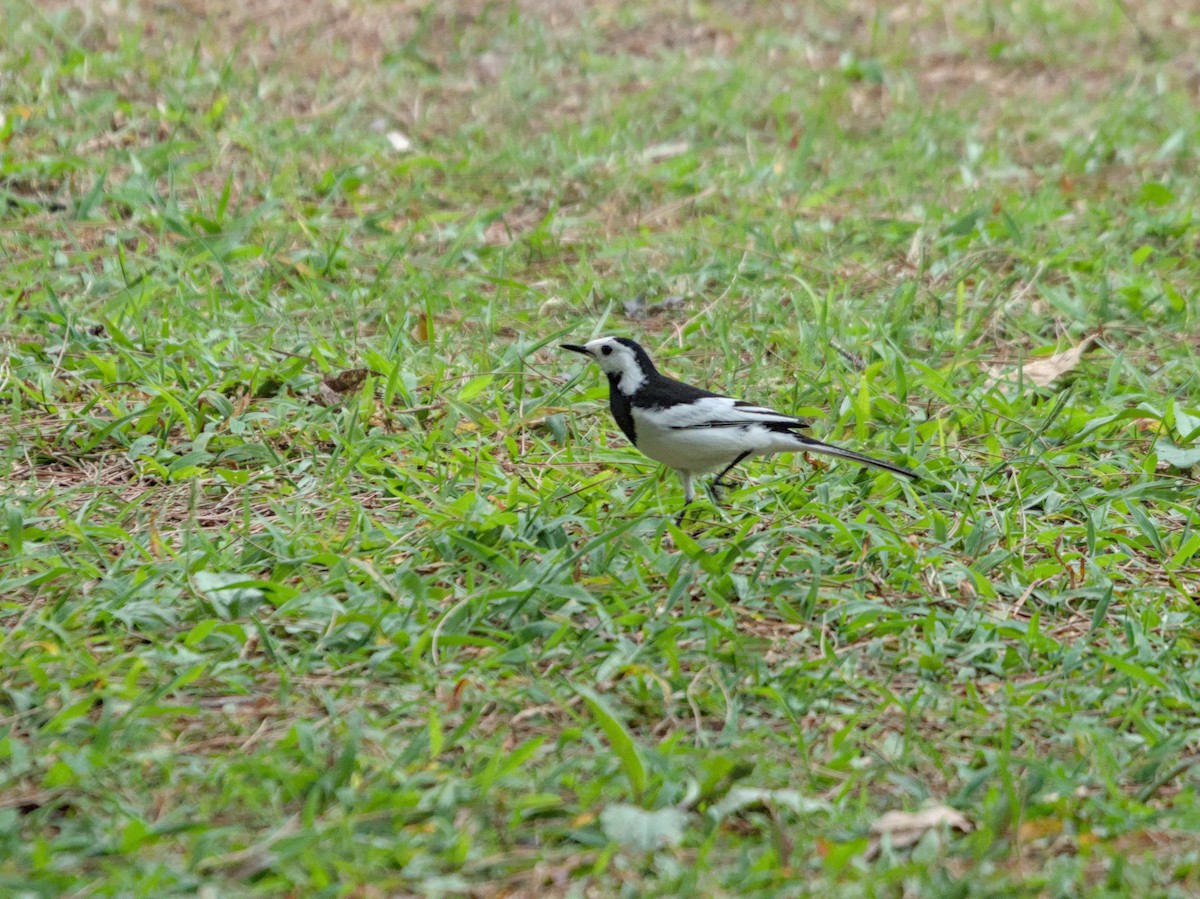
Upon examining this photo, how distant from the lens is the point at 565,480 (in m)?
5.04

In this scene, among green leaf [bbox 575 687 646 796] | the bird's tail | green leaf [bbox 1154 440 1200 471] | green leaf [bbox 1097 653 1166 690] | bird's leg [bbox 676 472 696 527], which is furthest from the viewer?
green leaf [bbox 1154 440 1200 471]

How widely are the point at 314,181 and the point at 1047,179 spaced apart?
415cm

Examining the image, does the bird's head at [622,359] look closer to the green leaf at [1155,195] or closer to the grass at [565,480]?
the grass at [565,480]

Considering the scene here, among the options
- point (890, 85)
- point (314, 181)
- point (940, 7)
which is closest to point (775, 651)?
point (314, 181)

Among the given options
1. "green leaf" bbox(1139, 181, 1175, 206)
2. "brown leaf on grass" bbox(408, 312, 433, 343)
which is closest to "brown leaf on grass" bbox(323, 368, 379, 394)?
"brown leaf on grass" bbox(408, 312, 433, 343)

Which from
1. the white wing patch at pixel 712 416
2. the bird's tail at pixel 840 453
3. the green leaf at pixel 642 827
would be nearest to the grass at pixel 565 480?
the green leaf at pixel 642 827

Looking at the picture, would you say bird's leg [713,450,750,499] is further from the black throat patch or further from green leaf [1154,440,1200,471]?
green leaf [1154,440,1200,471]

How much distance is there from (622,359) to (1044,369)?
208 centimetres

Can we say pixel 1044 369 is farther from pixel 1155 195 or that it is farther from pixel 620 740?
pixel 620 740

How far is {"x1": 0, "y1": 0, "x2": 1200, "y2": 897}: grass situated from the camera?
330cm

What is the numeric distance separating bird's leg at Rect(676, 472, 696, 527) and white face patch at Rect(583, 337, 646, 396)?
350mm

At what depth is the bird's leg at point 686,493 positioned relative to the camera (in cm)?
478

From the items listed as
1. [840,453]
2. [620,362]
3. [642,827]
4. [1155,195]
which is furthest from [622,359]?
[1155,195]

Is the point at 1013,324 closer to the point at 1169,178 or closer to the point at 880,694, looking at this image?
the point at 1169,178
